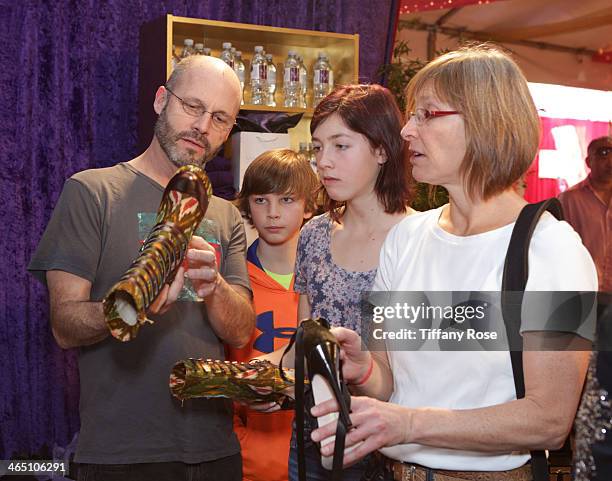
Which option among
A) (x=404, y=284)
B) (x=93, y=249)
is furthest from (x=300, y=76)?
(x=404, y=284)

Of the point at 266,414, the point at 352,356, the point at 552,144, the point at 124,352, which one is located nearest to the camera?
the point at 352,356

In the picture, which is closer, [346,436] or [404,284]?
[346,436]

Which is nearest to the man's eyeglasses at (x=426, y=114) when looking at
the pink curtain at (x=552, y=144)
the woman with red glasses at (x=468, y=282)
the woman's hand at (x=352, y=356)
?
the woman with red glasses at (x=468, y=282)

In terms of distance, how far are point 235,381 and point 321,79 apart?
93.2 inches

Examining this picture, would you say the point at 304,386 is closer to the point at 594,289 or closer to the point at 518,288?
the point at 518,288

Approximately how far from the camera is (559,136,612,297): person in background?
3.14m

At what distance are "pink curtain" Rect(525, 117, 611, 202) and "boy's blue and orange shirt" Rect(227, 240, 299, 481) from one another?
10.0 feet

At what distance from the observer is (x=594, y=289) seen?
47.5 inches

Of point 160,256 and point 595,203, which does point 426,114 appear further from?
point 595,203

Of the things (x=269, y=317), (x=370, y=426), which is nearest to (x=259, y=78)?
(x=269, y=317)

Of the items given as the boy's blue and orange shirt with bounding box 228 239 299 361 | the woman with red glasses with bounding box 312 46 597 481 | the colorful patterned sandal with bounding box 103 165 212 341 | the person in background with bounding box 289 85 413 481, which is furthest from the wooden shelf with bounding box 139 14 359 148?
the woman with red glasses with bounding box 312 46 597 481

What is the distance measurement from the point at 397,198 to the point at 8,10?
85.8 inches

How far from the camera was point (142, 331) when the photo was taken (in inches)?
72.8

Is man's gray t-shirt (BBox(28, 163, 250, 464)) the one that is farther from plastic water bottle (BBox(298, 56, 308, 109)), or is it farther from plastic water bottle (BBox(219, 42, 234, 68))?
plastic water bottle (BBox(298, 56, 308, 109))
